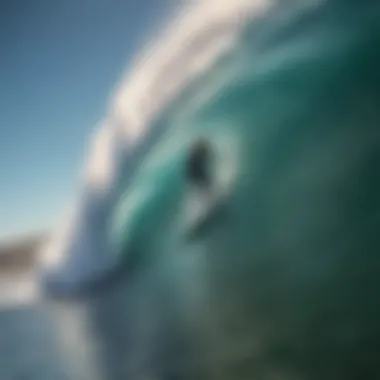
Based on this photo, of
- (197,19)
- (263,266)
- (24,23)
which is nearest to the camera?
(263,266)

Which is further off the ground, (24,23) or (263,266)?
(24,23)

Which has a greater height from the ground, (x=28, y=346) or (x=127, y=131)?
(x=127, y=131)

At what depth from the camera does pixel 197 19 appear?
1076mm

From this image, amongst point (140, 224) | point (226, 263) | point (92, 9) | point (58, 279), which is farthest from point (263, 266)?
point (92, 9)

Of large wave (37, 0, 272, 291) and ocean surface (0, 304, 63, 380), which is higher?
large wave (37, 0, 272, 291)

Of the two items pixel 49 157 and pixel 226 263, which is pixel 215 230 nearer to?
pixel 226 263

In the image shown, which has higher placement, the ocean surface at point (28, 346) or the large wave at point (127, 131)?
the large wave at point (127, 131)

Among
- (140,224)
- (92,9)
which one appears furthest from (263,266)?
(92,9)

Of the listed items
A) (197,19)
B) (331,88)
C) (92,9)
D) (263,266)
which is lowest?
(263,266)

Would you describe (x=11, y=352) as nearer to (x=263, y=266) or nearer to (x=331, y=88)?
(x=263, y=266)

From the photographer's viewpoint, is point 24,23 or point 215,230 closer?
point 215,230

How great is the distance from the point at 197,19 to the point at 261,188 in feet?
0.99

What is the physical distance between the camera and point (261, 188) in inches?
39.3

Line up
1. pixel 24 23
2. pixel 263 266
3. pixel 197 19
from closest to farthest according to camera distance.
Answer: pixel 263 266 < pixel 197 19 < pixel 24 23
